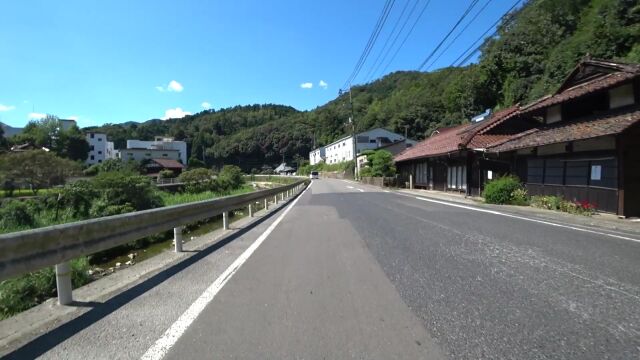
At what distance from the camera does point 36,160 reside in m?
48.1

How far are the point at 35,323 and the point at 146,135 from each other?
7388 inches

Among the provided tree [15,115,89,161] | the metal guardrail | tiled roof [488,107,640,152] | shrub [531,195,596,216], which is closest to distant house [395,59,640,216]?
tiled roof [488,107,640,152]

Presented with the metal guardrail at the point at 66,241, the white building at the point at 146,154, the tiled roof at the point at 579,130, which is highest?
the white building at the point at 146,154

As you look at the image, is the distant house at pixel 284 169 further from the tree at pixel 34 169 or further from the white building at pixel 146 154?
the tree at pixel 34 169

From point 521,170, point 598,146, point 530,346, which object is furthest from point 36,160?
point 530,346

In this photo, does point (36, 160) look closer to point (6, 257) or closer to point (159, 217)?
point (159, 217)

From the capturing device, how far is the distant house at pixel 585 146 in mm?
16531

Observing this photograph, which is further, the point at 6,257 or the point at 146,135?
the point at 146,135

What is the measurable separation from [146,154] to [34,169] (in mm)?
80590

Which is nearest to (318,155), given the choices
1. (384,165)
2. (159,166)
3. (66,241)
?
(159,166)

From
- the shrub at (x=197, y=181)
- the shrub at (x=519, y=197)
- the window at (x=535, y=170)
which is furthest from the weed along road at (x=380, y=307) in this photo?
the shrub at (x=197, y=181)

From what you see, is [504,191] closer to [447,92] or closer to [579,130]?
[579,130]

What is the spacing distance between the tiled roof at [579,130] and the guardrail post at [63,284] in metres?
16.4

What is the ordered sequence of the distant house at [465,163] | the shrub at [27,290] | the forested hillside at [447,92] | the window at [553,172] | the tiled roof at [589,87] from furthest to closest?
the forested hillside at [447,92] → the distant house at [465,163] → the window at [553,172] → the tiled roof at [589,87] → the shrub at [27,290]
